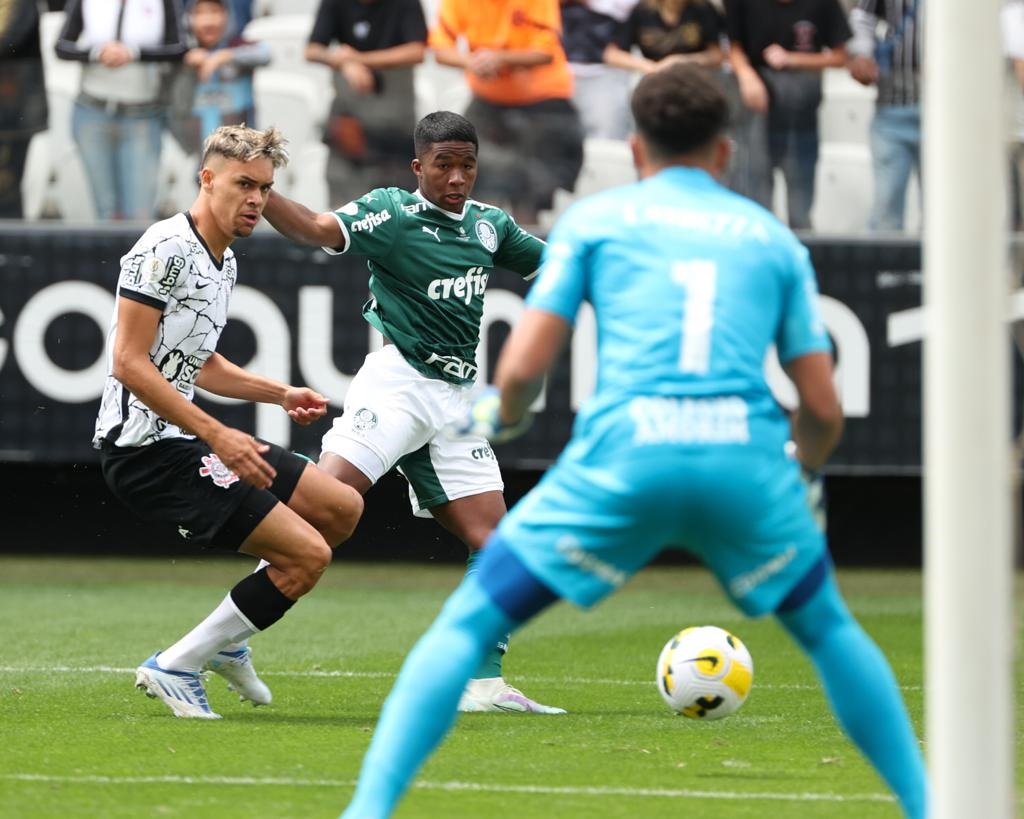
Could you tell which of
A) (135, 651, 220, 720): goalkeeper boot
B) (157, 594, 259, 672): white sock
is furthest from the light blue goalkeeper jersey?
(135, 651, 220, 720): goalkeeper boot

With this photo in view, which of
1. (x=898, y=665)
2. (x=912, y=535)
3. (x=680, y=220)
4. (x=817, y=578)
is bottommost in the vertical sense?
(x=912, y=535)

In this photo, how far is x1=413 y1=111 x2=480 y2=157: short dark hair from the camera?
7.46m

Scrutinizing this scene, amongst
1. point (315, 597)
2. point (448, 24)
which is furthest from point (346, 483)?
point (448, 24)

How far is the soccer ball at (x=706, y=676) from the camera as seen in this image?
21.3ft

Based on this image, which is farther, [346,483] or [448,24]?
[448,24]

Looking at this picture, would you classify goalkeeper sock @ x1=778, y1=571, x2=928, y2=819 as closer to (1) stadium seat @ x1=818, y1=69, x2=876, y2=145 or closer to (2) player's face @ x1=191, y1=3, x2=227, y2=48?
(1) stadium seat @ x1=818, y1=69, x2=876, y2=145

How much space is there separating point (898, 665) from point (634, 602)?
3.27 meters

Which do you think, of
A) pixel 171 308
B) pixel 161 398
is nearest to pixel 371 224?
pixel 171 308

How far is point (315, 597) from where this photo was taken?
1212 centimetres

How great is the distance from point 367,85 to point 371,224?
4.91m

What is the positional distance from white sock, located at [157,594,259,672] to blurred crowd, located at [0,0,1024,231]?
5603 mm

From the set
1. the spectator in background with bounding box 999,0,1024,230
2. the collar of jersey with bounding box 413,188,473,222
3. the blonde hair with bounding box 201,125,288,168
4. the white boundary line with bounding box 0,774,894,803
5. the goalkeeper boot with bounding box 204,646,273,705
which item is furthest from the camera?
the spectator in background with bounding box 999,0,1024,230

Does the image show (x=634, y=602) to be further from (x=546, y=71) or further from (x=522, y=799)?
(x=522, y=799)

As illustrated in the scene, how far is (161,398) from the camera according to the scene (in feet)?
Result: 21.0
